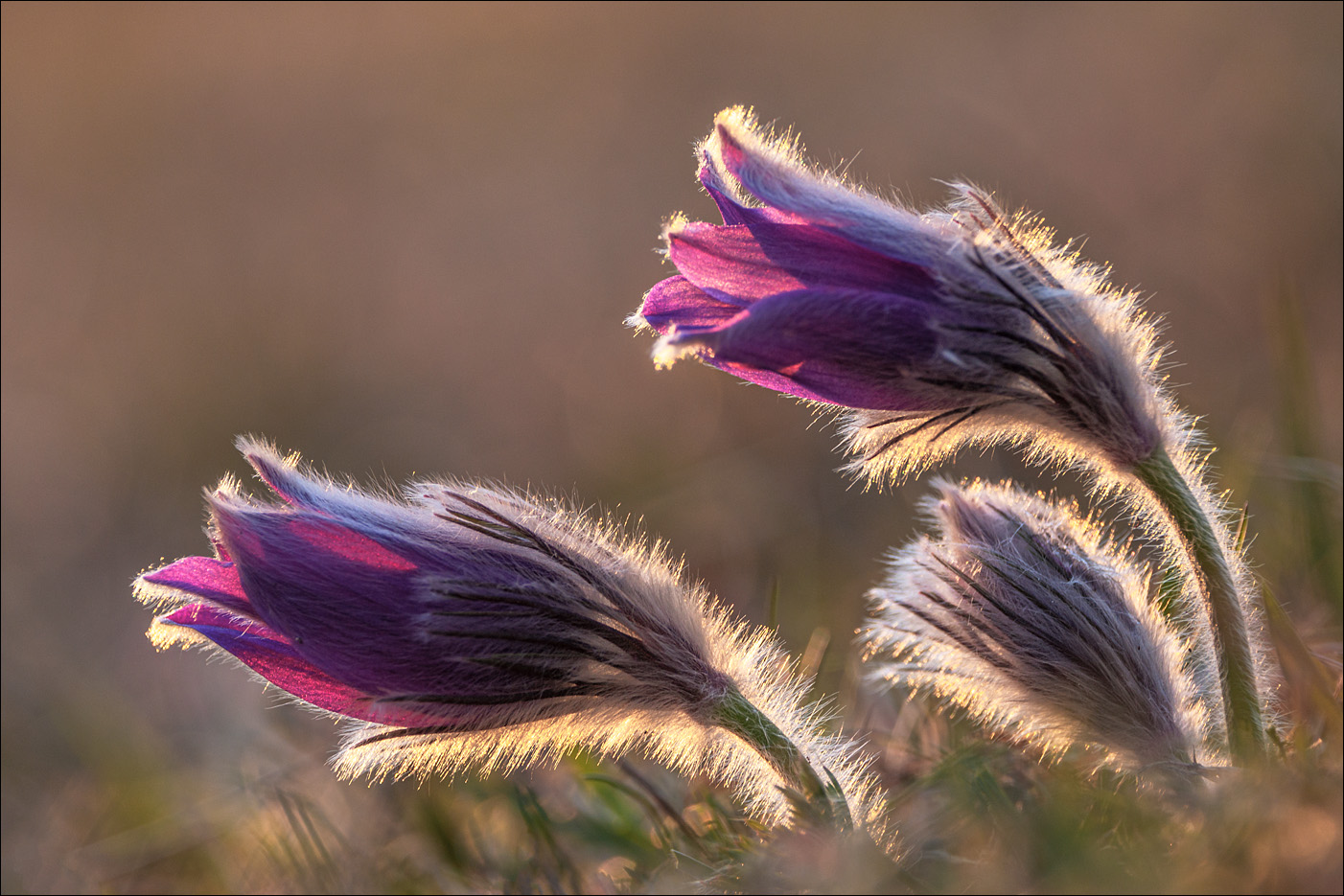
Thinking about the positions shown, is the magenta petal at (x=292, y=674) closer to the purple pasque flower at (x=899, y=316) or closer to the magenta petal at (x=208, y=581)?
the magenta petal at (x=208, y=581)

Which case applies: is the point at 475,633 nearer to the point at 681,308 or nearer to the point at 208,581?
the point at 208,581

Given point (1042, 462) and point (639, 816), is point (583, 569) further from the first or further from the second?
point (639, 816)

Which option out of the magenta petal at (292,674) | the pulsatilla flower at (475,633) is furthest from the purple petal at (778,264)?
the magenta petal at (292,674)

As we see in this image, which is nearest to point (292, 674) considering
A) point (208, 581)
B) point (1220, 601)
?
point (208, 581)

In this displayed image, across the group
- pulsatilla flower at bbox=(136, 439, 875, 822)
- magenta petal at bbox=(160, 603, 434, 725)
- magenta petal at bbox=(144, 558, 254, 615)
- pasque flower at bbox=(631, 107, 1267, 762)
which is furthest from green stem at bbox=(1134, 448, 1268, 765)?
magenta petal at bbox=(144, 558, 254, 615)

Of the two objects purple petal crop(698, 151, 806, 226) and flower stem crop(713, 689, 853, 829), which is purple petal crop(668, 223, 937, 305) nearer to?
purple petal crop(698, 151, 806, 226)

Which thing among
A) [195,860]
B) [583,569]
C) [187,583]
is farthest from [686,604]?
[195,860]
